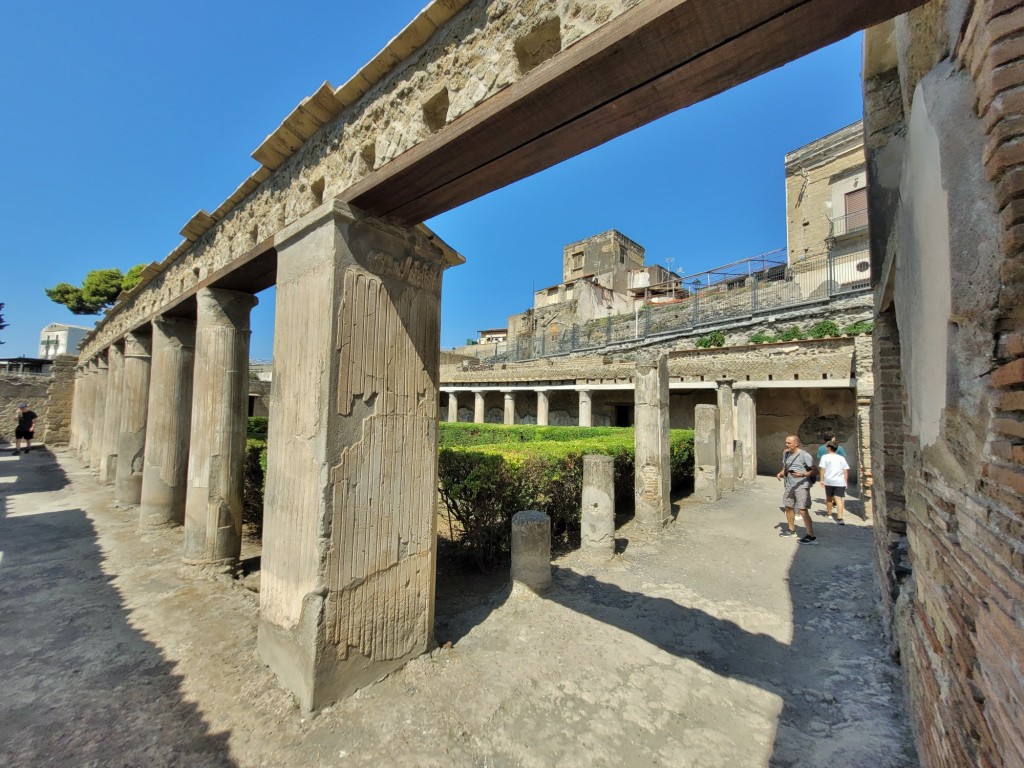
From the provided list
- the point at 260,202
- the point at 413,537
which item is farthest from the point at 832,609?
the point at 260,202

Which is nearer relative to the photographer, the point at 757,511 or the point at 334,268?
the point at 334,268

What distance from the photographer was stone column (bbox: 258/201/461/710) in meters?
2.61

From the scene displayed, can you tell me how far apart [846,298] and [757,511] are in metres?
10.8

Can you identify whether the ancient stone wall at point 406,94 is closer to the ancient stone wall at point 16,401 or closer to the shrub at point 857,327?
the shrub at point 857,327

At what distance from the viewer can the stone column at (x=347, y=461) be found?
261cm

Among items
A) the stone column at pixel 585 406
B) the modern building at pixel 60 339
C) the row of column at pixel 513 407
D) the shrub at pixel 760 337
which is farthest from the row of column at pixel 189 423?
the modern building at pixel 60 339

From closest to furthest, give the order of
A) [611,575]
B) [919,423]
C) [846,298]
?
1. [919,423]
2. [611,575]
3. [846,298]

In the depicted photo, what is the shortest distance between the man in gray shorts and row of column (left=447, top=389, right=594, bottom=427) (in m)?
9.31

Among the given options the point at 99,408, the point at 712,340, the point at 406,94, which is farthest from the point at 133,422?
the point at 712,340

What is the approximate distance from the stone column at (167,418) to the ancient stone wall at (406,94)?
101 inches

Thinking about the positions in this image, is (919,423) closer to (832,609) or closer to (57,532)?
(832,609)

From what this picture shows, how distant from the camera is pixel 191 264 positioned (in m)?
5.45

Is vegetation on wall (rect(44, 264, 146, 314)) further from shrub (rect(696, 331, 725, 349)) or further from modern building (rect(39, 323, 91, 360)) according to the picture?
shrub (rect(696, 331, 725, 349))

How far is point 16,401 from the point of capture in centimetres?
1716
